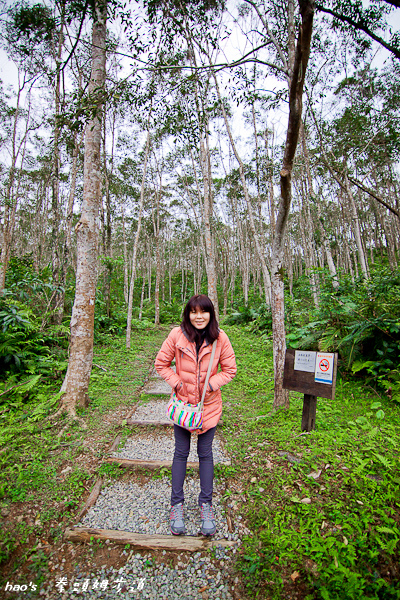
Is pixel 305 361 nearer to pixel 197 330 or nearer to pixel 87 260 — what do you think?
pixel 197 330

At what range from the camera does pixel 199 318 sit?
1.97 metres

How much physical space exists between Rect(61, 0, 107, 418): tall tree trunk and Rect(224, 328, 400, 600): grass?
7.09 ft

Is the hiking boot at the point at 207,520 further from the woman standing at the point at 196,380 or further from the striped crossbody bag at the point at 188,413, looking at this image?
the striped crossbody bag at the point at 188,413

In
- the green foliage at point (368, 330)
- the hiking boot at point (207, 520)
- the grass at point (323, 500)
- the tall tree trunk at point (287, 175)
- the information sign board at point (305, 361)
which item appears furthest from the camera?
the green foliage at point (368, 330)

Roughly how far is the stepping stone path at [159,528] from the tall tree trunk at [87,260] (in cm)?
109

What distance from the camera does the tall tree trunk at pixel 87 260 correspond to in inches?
141

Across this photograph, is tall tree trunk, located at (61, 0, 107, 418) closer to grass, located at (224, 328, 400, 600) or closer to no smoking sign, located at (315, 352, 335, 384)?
grass, located at (224, 328, 400, 600)

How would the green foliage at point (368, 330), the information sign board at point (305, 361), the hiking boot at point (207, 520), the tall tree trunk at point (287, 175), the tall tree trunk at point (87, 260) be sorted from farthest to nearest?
the tall tree trunk at point (87, 260) < the green foliage at point (368, 330) < the information sign board at point (305, 361) < the hiking boot at point (207, 520) < the tall tree trunk at point (287, 175)

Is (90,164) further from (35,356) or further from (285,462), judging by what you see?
(285,462)

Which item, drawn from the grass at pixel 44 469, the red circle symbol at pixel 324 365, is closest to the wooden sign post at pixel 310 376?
the red circle symbol at pixel 324 365

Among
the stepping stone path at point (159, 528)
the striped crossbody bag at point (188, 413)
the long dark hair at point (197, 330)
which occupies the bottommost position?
the stepping stone path at point (159, 528)

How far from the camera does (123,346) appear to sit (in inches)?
308

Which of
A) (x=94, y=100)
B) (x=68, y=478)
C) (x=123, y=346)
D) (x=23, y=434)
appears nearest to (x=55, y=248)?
(x=123, y=346)

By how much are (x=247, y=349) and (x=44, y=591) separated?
6.23 metres
